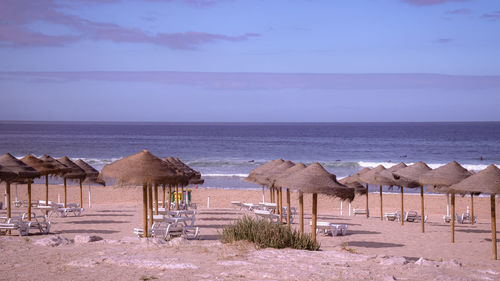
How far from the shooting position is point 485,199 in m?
26.0

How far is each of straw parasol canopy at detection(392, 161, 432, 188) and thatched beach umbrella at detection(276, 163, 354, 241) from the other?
5237mm

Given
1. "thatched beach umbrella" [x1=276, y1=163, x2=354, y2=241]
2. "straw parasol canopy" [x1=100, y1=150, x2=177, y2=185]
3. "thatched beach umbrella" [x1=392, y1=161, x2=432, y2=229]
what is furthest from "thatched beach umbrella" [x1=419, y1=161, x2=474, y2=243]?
"straw parasol canopy" [x1=100, y1=150, x2=177, y2=185]

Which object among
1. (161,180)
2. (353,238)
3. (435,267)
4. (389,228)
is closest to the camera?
(435,267)

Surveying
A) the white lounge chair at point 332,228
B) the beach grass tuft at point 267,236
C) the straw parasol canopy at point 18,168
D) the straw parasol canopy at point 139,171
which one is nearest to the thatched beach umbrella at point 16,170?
the straw parasol canopy at point 18,168

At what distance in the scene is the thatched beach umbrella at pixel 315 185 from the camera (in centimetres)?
1077

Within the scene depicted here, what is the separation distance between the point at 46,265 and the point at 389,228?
10.7 metres

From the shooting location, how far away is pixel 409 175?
51.6ft

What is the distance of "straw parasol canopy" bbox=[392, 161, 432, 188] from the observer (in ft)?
51.4

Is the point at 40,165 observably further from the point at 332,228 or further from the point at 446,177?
the point at 446,177

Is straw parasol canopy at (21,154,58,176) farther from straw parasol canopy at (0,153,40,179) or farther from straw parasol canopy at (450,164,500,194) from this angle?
straw parasol canopy at (450,164,500,194)

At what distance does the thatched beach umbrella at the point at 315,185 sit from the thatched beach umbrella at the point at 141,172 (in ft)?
8.75

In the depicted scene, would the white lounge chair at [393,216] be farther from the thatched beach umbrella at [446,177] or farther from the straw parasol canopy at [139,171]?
the straw parasol canopy at [139,171]

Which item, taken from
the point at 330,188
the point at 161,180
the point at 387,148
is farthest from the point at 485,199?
the point at 387,148

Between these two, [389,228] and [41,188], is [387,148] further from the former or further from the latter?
[389,228]
